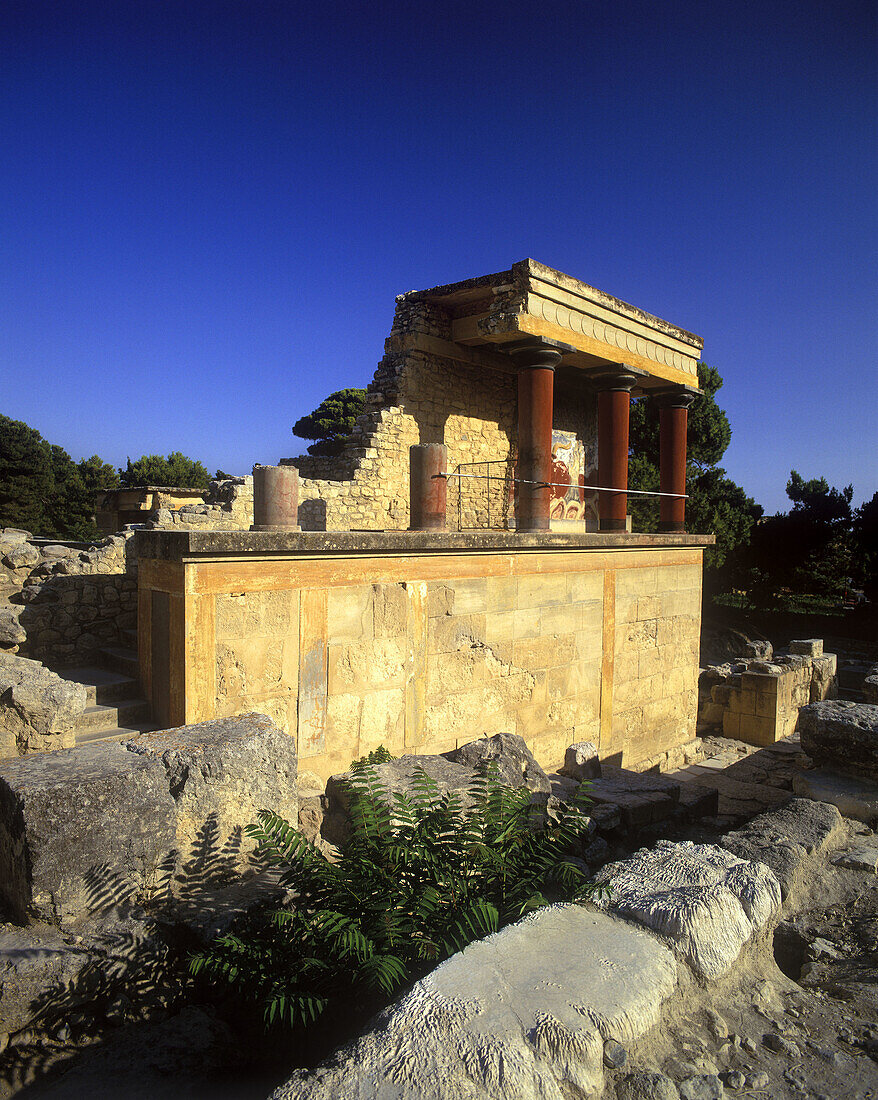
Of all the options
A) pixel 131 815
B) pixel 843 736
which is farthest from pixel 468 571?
pixel 131 815

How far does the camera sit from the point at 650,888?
283cm

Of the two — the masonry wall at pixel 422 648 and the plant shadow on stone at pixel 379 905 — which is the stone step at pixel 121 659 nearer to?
the masonry wall at pixel 422 648

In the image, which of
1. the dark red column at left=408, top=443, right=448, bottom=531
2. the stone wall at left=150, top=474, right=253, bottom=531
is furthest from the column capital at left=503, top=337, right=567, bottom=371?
the stone wall at left=150, top=474, right=253, bottom=531

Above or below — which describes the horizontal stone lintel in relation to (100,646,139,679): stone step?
above

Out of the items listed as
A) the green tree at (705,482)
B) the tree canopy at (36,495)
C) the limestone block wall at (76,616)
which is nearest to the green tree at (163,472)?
the tree canopy at (36,495)

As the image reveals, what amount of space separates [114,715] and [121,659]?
0.88 metres

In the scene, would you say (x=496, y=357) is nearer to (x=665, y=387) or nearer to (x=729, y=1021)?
(x=665, y=387)

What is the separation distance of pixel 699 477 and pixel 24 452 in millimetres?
32068

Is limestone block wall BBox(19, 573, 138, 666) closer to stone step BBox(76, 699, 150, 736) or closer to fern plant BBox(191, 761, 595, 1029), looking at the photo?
stone step BBox(76, 699, 150, 736)

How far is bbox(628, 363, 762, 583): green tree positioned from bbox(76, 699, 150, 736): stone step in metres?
19.7

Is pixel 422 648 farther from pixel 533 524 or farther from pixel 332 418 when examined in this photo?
pixel 332 418

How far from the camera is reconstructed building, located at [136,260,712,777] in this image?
16.3 ft

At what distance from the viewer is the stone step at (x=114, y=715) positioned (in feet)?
15.2

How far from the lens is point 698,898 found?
268 cm
